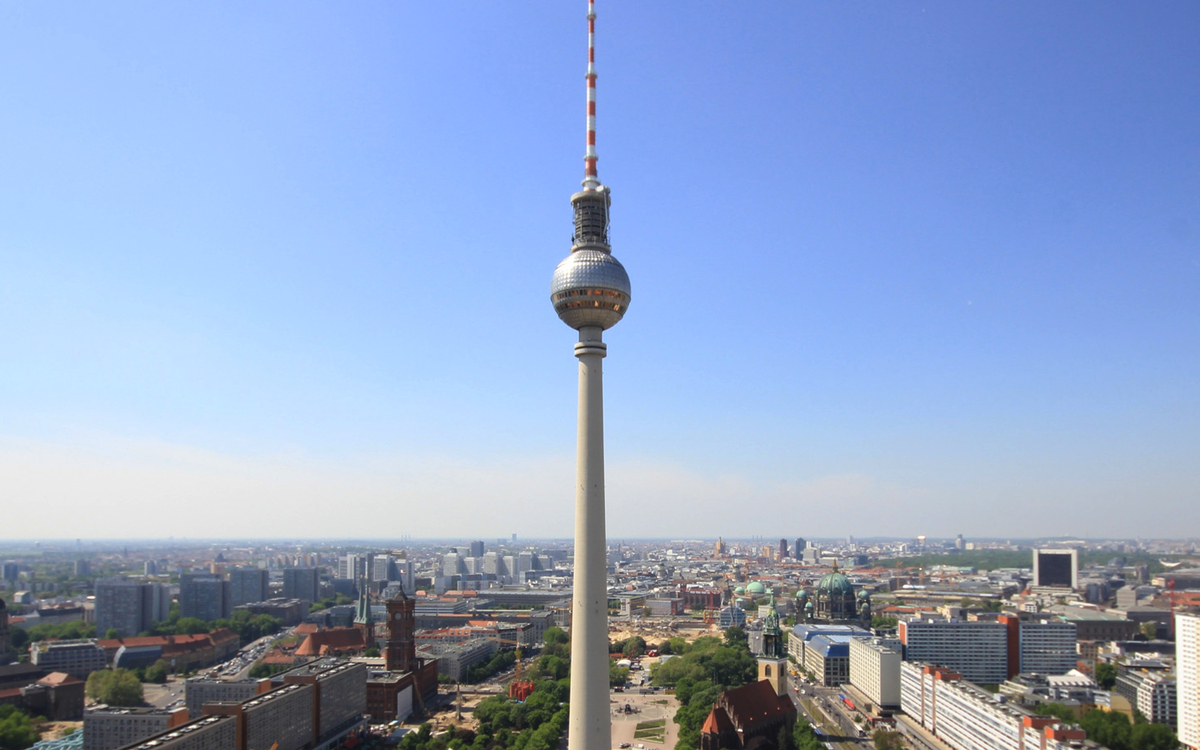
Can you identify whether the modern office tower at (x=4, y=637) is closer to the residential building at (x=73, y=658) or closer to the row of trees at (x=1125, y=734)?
the residential building at (x=73, y=658)

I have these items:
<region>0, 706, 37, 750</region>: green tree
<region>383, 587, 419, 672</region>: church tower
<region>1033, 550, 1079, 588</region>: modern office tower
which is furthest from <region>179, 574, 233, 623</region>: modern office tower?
<region>1033, 550, 1079, 588</region>: modern office tower

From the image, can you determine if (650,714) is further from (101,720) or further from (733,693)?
(101,720)

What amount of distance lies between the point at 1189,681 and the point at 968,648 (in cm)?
3034

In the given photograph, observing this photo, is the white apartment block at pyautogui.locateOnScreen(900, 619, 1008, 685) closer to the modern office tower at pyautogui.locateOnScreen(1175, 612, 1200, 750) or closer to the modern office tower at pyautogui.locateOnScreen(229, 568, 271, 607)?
the modern office tower at pyautogui.locateOnScreen(1175, 612, 1200, 750)

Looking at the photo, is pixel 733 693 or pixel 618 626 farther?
pixel 618 626

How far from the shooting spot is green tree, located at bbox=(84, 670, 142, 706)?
80.4 meters

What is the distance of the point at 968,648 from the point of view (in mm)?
92938

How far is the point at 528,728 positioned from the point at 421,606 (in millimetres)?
100129

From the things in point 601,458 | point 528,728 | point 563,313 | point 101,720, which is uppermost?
point 563,313

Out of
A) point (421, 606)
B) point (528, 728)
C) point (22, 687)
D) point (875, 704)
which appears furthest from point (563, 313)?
point (421, 606)

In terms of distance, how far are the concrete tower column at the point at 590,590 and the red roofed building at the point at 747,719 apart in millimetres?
16420

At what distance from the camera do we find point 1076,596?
162000 millimetres

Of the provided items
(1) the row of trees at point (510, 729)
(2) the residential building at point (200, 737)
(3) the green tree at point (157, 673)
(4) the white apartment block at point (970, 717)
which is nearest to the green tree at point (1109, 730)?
(4) the white apartment block at point (970, 717)

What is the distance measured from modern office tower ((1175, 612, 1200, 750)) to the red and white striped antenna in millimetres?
58739
